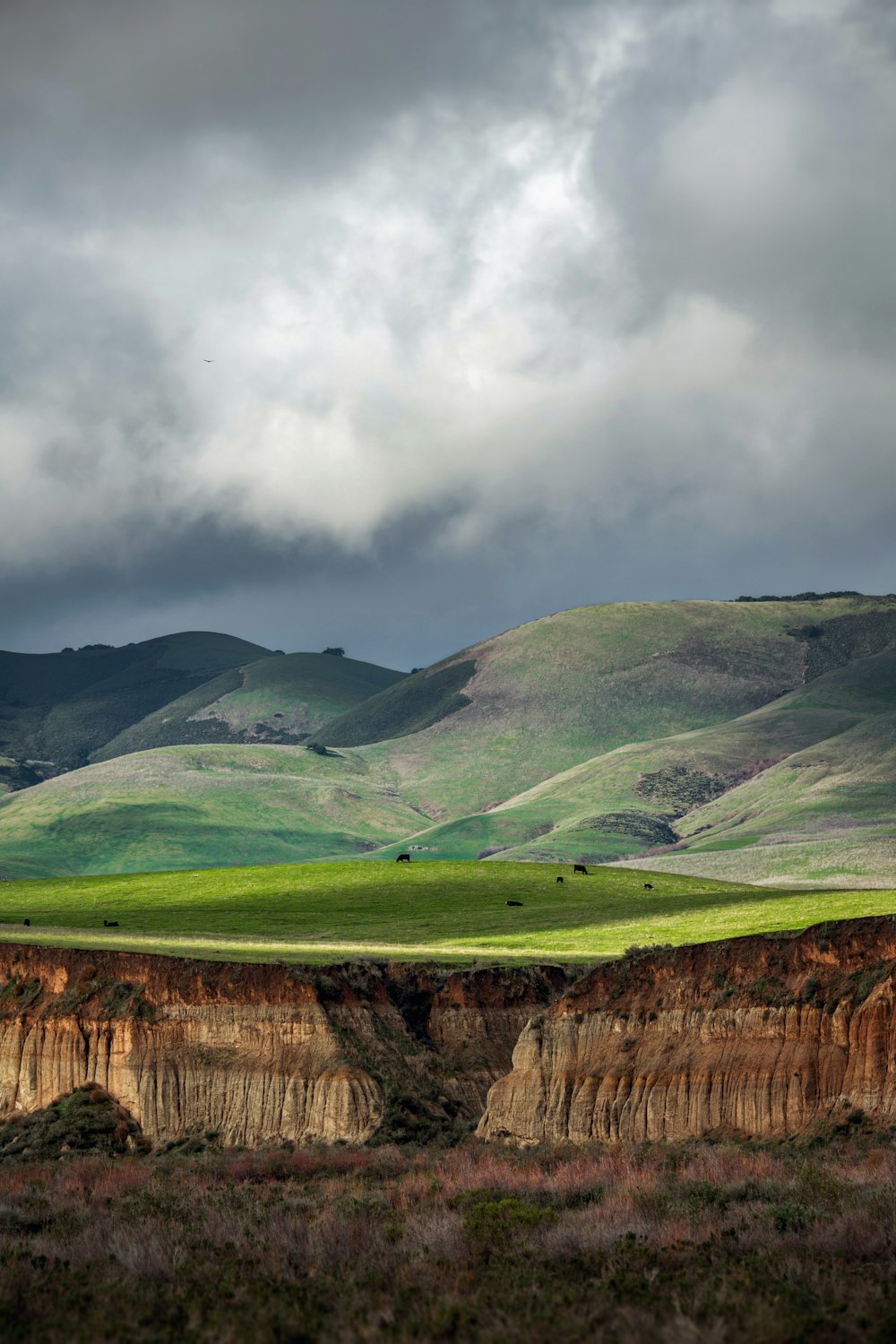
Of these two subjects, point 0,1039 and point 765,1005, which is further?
point 0,1039

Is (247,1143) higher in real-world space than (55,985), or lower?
lower

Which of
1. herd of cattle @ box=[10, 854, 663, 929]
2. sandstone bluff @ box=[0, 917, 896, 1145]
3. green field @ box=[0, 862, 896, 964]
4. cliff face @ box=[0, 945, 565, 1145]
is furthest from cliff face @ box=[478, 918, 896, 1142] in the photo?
herd of cattle @ box=[10, 854, 663, 929]

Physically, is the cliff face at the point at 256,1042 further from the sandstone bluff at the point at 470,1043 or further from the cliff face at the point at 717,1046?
the cliff face at the point at 717,1046

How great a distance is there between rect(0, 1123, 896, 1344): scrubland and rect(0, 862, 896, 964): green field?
21.8 metres

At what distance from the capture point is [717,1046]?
3666cm

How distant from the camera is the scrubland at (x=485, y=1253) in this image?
17812 millimetres

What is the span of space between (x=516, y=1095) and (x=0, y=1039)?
63.9ft

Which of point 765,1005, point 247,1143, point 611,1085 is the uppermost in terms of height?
point 765,1005

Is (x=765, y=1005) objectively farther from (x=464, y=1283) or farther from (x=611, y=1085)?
(x=464, y=1283)

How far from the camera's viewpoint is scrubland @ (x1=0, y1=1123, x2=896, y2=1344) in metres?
17.8

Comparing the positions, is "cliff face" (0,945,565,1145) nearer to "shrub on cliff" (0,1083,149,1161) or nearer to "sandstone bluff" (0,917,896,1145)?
"sandstone bluff" (0,917,896,1145)

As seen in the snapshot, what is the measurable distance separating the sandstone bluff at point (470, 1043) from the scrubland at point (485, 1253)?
3.22 meters

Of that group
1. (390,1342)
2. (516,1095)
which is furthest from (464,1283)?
(516,1095)

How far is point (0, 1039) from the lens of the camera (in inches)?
1933
